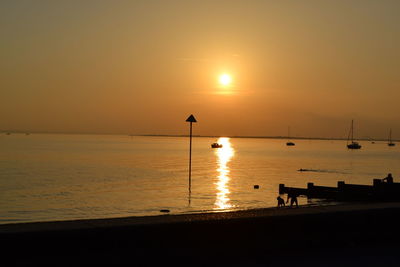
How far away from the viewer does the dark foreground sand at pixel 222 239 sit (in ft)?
17.4

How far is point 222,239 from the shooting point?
613 centimetres

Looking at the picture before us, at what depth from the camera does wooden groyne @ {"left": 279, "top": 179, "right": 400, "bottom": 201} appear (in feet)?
96.2

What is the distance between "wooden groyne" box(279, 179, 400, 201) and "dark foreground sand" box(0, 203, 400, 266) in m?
23.6

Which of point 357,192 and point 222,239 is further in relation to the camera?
point 357,192

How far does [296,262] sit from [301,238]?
0.65m

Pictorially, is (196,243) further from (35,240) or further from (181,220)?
(35,240)

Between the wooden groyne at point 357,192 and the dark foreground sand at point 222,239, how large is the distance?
77.4 feet

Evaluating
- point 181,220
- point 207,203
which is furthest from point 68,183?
point 181,220

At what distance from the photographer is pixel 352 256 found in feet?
20.6

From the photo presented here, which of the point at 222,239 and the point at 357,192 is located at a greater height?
the point at 357,192

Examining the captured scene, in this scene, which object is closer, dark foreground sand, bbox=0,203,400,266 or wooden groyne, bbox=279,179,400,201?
dark foreground sand, bbox=0,203,400,266

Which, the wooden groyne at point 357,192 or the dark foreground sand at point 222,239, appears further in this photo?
the wooden groyne at point 357,192

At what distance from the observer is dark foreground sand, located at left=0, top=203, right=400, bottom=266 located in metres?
5.29

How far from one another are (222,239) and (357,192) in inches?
1160
